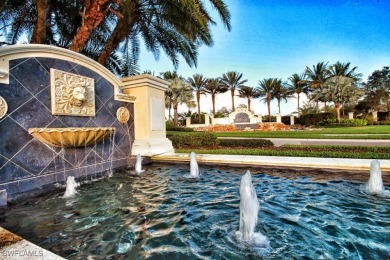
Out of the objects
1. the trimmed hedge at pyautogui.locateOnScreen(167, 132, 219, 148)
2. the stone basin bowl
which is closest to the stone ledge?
the stone basin bowl

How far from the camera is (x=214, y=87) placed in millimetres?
A: 39938

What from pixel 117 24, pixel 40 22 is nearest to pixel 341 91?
pixel 117 24

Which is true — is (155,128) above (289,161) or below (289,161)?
above

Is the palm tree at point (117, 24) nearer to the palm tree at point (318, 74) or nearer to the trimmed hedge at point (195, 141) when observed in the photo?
the trimmed hedge at point (195, 141)

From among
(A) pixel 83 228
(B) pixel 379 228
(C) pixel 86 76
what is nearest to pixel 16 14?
(C) pixel 86 76

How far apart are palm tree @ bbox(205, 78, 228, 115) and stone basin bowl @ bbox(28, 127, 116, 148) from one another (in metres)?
35.9

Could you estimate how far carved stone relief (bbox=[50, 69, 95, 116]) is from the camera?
16.0 feet

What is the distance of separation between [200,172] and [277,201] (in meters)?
2.47

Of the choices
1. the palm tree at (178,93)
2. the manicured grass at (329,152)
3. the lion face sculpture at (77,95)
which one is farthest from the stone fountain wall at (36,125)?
the palm tree at (178,93)

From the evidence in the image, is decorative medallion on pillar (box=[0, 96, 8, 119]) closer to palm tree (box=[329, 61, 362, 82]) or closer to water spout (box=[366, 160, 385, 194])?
water spout (box=[366, 160, 385, 194])

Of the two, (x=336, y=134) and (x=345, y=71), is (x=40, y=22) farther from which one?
(x=345, y=71)

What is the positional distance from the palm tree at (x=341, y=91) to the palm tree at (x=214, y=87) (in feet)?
56.3

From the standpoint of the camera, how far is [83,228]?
2.67 m

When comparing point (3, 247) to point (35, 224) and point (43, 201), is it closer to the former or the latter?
point (35, 224)
